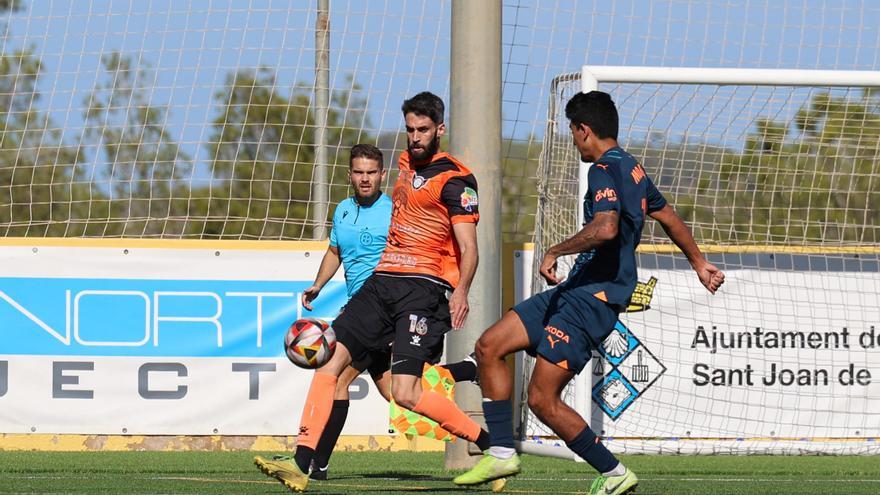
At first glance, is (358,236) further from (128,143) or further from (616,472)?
(128,143)

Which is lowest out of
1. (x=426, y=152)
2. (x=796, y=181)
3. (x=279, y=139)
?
(x=426, y=152)

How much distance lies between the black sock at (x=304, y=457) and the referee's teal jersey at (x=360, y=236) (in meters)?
1.85

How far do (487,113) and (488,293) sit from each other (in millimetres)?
1122

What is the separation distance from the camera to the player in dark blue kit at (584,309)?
21.8ft

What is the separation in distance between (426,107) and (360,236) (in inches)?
63.1

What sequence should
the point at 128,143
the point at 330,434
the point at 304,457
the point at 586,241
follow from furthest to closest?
the point at 128,143 → the point at 330,434 → the point at 304,457 → the point at 586,241

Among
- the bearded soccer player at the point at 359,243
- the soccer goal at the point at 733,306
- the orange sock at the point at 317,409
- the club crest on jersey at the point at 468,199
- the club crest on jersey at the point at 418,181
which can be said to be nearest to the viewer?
the orange sock at the point at 317,409

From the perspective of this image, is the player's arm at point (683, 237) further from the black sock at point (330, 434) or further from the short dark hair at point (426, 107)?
the black sock at point (330, 434)

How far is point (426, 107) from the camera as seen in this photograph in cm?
739

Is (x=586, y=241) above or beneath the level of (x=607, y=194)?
beneath

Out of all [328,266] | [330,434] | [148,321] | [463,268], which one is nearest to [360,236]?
[328,266]

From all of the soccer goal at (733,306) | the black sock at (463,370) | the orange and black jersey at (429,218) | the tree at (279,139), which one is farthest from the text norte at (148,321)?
the orange and black jersey at (429,218)

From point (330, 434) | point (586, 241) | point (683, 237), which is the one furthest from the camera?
point (330, 434)

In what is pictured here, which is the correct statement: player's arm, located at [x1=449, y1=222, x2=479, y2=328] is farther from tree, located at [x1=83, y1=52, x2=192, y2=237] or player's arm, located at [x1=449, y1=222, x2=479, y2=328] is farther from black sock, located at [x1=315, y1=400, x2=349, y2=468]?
tree, located at [x1=83, y1=52, x2=192, y2=237]
